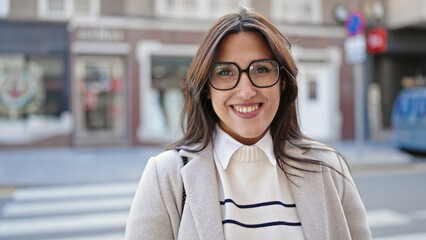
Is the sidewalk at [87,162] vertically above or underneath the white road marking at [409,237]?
above

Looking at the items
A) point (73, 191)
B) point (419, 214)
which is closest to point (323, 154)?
point (419, 214)

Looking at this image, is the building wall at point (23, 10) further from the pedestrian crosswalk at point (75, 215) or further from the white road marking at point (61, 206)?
the white road marking at point (61, 206)

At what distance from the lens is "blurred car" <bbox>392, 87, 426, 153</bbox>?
456 inches

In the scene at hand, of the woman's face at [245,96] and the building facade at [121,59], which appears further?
the building facade at [121,59]

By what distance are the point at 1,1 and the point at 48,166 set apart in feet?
18.7

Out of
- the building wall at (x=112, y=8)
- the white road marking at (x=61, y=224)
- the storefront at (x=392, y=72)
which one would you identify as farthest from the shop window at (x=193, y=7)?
the white road marking at (x=61, y=224)

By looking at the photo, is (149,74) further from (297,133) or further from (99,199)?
(297,133)

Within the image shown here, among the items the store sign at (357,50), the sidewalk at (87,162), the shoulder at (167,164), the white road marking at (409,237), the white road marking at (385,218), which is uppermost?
the store sign at (357,50)

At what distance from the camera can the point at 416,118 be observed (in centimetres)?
1166

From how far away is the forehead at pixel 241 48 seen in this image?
5.12ft

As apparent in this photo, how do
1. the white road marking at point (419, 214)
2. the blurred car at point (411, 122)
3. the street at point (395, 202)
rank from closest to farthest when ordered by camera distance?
1. the street at point (395, 202)
2. the white road marking at point (419, 214)
3. the blurred car at point (411, 122)

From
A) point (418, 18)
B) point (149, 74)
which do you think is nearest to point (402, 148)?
point (418, 18)

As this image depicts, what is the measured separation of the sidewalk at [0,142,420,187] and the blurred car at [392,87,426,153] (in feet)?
1.28

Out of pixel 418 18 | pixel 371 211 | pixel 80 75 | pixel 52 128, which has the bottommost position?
pixel 371 211
